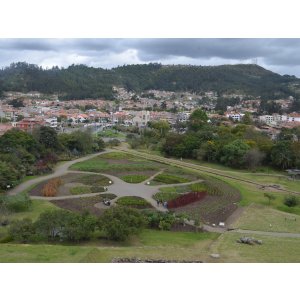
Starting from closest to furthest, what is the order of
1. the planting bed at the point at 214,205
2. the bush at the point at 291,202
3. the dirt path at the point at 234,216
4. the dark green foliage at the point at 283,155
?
the dirt path at the point at 234,216 → the planting bed at the point at 214,205 → the bush at the point at 291,202 → the dark green foliage at the point at 283,155

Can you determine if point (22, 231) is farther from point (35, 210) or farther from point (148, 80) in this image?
point (148, 80)

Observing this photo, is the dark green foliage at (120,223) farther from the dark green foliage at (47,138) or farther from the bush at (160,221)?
the dark green foliage at (47,138)

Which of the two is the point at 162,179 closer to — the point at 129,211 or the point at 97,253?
the point at 129,211

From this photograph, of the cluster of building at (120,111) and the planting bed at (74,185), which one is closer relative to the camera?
the planting bed at (74,185)

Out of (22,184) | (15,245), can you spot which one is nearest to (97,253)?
(15,245)

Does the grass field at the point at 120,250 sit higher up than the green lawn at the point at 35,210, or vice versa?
the grass field at the point at 120,250

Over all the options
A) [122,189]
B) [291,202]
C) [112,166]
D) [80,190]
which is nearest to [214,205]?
[291,202]

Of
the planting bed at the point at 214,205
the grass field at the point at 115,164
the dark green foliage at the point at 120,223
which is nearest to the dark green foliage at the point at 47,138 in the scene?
the grass field at the point at 115,164
